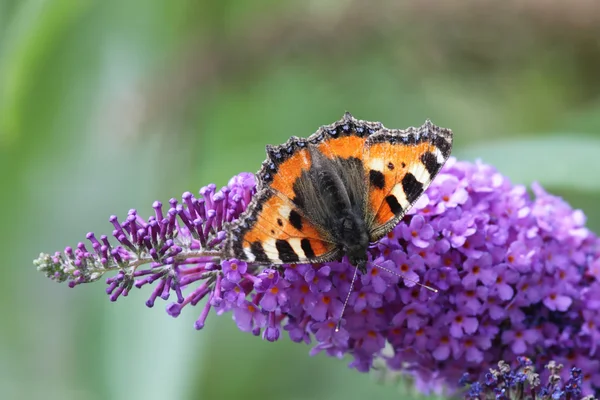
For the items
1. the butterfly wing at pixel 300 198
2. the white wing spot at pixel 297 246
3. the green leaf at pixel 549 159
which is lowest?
the white wing spot at pixel 297 246

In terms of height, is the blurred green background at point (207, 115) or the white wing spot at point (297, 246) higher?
the blurred green background at point (207, 115)

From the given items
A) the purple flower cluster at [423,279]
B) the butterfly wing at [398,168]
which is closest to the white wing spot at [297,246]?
the purple flower cluster at [423,279]

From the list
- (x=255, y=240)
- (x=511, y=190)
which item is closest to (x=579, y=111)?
(x=511, y=190)

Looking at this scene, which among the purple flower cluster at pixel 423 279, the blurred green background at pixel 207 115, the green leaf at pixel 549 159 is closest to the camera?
the purple flower cluster at pixel 423 279

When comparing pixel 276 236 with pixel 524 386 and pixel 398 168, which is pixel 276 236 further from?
pixel 524 386

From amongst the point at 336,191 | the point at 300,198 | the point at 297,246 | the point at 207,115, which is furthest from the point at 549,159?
the point at 207,115

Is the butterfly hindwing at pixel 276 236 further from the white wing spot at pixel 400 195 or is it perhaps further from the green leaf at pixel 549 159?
the green leaf at pixel 549 159

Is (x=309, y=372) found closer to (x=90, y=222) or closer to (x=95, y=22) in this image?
(x=90, y=222)
